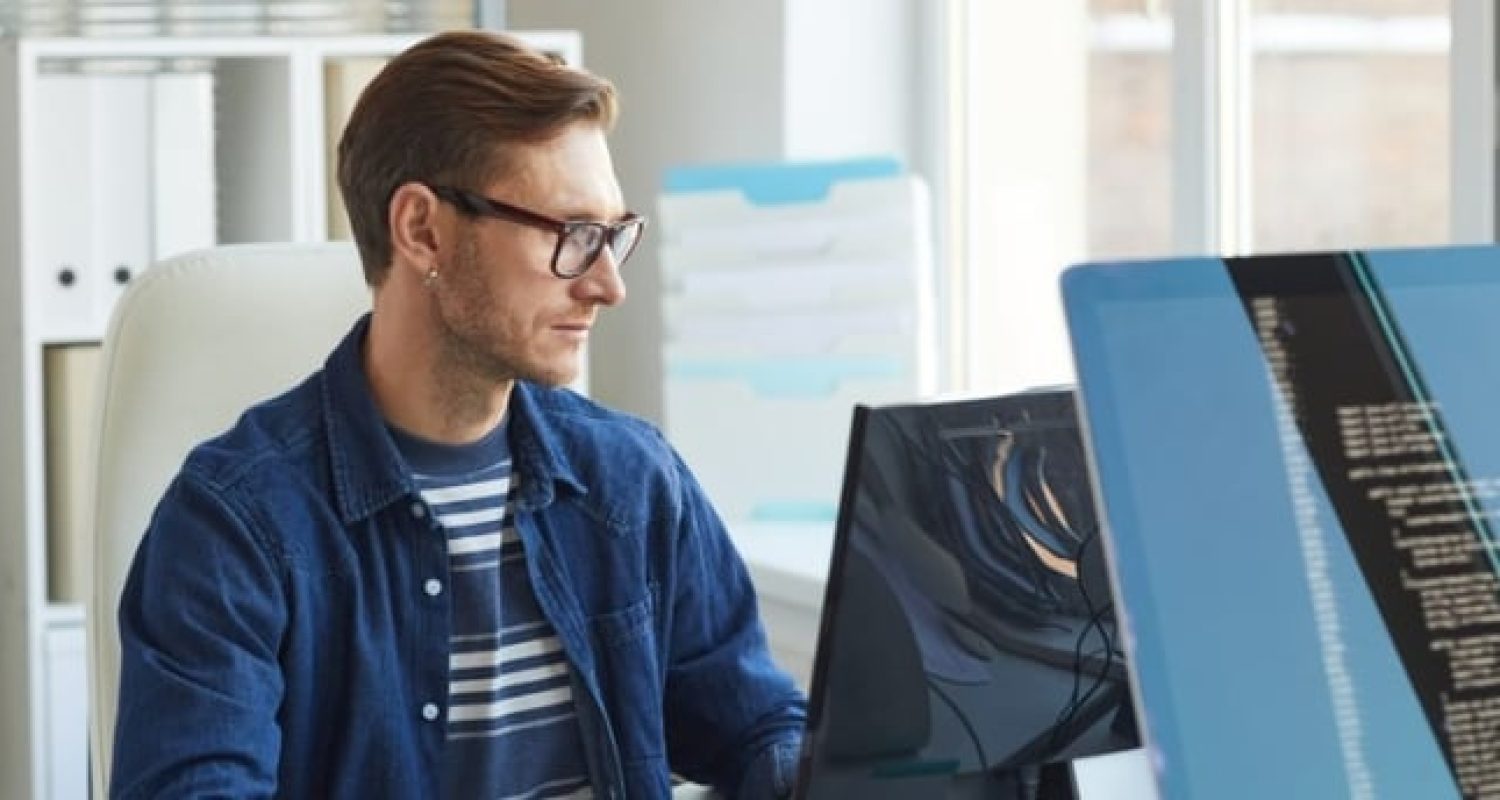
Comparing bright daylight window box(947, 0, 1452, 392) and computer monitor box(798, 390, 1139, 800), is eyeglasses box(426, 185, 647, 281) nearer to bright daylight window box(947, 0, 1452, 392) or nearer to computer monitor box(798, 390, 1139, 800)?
computer monitor box(798, 390, 1139, 800)

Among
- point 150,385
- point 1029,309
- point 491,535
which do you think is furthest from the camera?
point 1029,309

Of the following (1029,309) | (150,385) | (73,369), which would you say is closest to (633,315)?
(1029,309)

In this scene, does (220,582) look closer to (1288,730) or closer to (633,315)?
(1288,730)

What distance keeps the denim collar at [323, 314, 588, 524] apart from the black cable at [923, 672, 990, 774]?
1.55 ft

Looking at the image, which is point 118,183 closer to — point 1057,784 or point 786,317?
point 786,317

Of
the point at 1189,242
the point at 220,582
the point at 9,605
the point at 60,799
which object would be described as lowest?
the point at 60,799

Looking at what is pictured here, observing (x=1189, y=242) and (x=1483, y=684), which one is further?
(x=1189, y=242)

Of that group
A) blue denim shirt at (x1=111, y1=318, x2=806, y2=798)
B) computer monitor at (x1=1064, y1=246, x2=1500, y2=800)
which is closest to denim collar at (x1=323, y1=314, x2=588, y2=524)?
blue denim shirt at (x1=111, y1=318, x2=806, y2=798)

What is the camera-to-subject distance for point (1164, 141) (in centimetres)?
312

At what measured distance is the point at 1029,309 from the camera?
11.7 feet

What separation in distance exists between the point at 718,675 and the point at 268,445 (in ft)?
1.12

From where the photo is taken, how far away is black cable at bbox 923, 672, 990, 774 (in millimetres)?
1305

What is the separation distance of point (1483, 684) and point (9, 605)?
2.60 m

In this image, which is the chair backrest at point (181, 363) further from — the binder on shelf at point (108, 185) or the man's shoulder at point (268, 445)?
the binder on shelf at point (108, 185)
